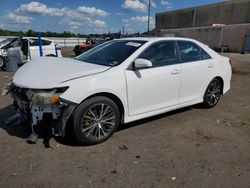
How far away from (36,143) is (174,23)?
58.9 meters

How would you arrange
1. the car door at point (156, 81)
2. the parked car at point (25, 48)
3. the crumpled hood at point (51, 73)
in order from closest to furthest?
1. the crumpled hood at point (51, 73)
2. the car door at point (156, 81)
3. the parked car at point (25, 48)

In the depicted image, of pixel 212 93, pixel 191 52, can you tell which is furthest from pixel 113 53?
pixel 212 93

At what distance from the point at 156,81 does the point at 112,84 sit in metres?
0.90

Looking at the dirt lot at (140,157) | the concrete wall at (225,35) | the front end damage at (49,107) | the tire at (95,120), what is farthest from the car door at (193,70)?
the concrete wall at (225,35)

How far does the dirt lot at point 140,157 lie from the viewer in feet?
9.36

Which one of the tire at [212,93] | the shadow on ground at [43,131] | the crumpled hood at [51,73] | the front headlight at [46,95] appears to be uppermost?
the crumpled hood at [51,73]

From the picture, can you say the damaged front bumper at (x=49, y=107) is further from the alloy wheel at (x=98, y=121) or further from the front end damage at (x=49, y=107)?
the alloy wheel at (x=98, y=121)

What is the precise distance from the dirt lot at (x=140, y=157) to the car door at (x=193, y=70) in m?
0.60

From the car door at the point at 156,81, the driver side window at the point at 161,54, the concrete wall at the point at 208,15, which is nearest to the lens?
the car door at the point at 156,81

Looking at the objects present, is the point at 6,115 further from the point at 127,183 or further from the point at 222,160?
the point at 222,160

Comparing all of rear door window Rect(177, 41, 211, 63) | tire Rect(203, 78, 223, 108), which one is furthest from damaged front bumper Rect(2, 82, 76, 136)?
tire Rect(203, 78, 223, 108)

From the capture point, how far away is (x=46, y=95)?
3.22 m

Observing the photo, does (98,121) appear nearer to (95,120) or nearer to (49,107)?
(95,120)

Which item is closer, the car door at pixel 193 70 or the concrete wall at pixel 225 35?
the car door at pixel 193 70
